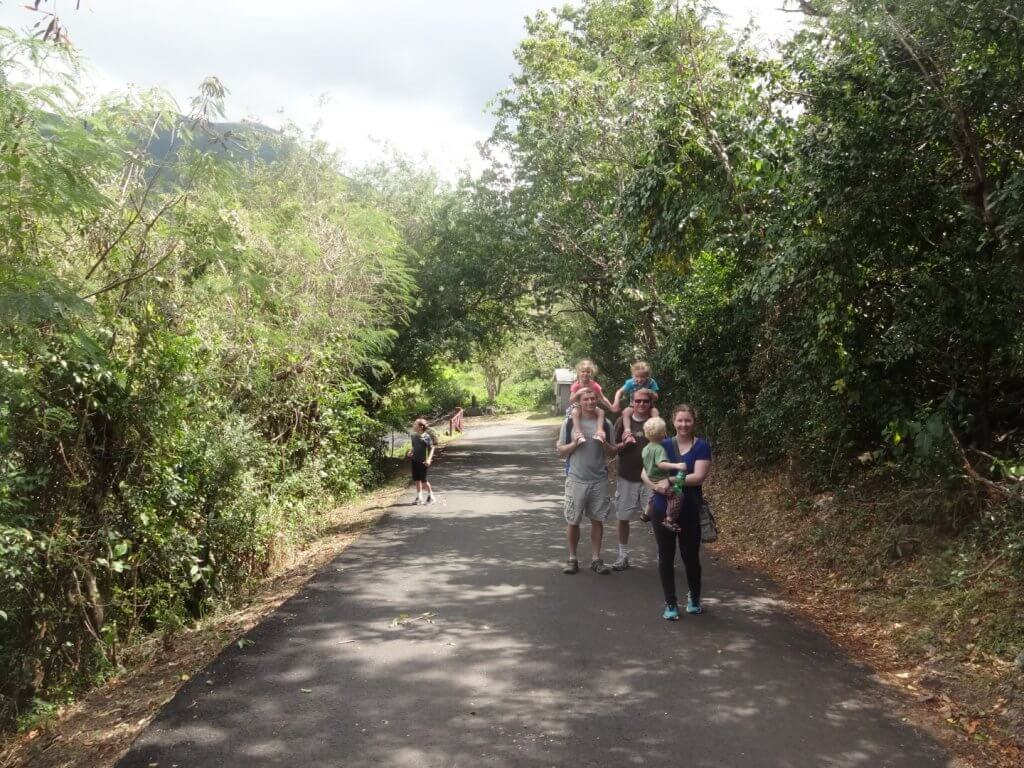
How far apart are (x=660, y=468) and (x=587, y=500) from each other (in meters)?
1.62

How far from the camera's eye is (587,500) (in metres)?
7.90

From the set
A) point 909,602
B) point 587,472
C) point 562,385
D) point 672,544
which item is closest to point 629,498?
point 587,472

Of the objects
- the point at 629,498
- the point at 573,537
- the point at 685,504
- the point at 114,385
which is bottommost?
the point at 573,537

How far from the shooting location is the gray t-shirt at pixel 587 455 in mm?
7836

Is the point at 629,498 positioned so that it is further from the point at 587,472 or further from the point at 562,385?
the point at 562,385

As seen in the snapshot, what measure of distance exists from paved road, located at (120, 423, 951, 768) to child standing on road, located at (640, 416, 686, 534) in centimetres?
83

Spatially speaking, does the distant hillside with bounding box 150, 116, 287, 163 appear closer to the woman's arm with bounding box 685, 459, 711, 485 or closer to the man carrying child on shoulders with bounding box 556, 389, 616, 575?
the man carrying child on shoulders with bounding box 556, 389, 616, 575

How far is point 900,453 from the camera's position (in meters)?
8.32

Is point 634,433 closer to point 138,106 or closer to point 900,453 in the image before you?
point 900,453

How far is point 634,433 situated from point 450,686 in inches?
140

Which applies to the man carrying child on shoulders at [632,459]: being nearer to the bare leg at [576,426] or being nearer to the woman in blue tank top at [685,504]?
the bare leg at [576,426]

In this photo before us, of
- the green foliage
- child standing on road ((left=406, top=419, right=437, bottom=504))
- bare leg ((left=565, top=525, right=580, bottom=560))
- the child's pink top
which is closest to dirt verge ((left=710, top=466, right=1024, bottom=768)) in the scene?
bare leg ((left=565, top=525, right=580, bottom=560))

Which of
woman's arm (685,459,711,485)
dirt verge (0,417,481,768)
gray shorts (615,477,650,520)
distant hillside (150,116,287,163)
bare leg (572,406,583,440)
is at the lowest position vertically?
dirt verge (0,417,481,768)

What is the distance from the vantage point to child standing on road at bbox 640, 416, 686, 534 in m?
6.30
